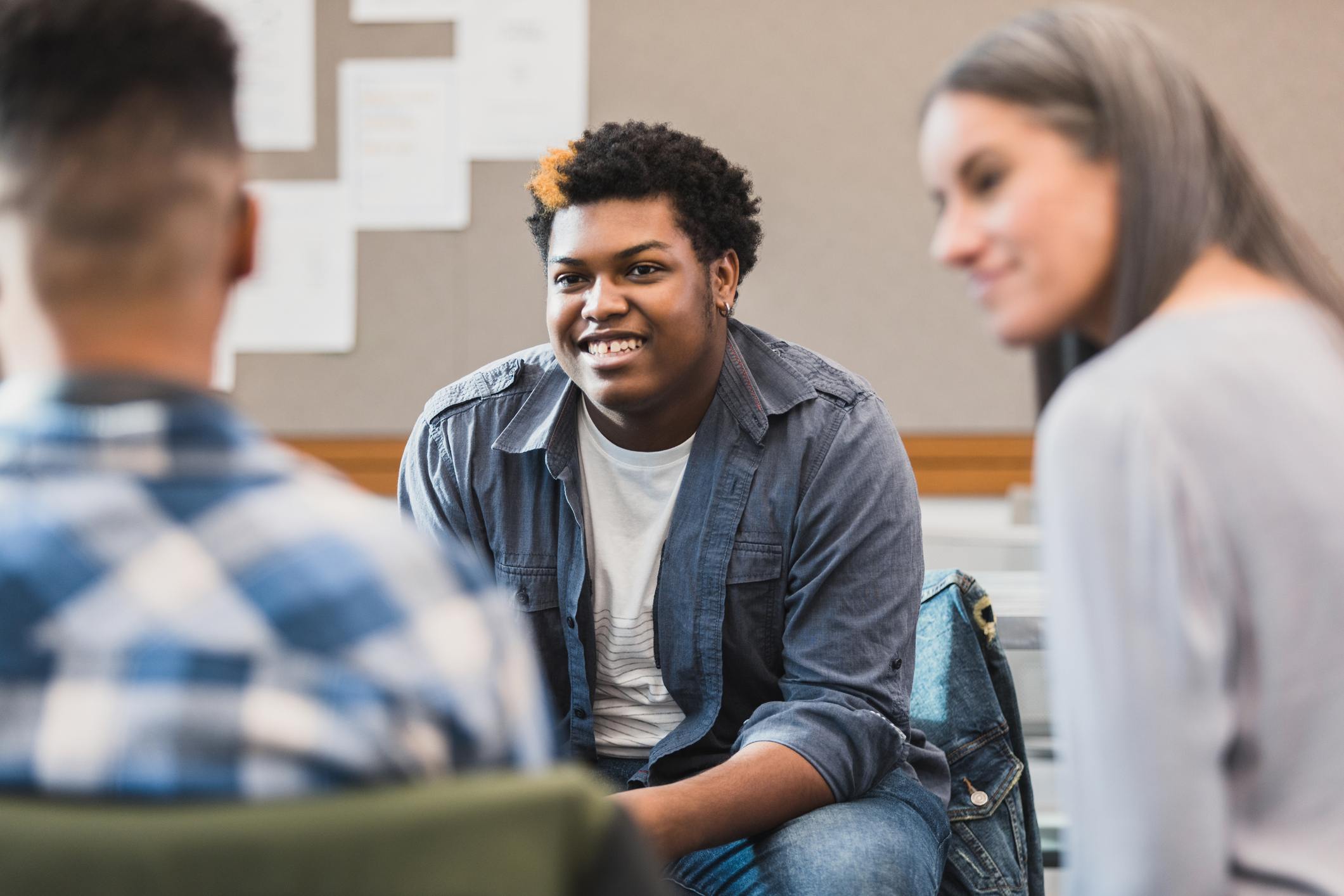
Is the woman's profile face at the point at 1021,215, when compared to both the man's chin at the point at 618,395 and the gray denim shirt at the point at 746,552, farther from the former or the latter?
the man's chin at the point at 618,395

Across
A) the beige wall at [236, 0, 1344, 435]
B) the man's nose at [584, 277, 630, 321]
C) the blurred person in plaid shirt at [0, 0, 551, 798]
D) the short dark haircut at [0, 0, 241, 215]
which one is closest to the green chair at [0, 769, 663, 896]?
the blurred person in plaid shirt at [0, 0, 551, 798]

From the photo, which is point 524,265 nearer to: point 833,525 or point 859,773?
point 833,525

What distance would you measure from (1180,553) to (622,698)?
908mm

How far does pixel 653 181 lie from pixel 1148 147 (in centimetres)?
85

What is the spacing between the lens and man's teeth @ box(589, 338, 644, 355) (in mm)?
1475

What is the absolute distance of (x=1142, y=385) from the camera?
0.65m

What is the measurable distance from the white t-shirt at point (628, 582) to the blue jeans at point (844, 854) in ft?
0.62

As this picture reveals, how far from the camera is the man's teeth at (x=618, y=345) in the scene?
147 centimetres

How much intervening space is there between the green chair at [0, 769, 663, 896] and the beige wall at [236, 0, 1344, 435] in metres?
2.01

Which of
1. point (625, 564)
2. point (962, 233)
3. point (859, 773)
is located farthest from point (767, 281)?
point (962, 233)

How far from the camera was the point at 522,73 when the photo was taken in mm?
2430

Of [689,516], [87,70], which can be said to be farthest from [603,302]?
[87,70]

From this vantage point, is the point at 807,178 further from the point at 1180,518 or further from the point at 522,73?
the point at 1180,518

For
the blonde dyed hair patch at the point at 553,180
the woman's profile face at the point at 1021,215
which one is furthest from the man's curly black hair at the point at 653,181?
the woman's profile face at the point at 1021,215
